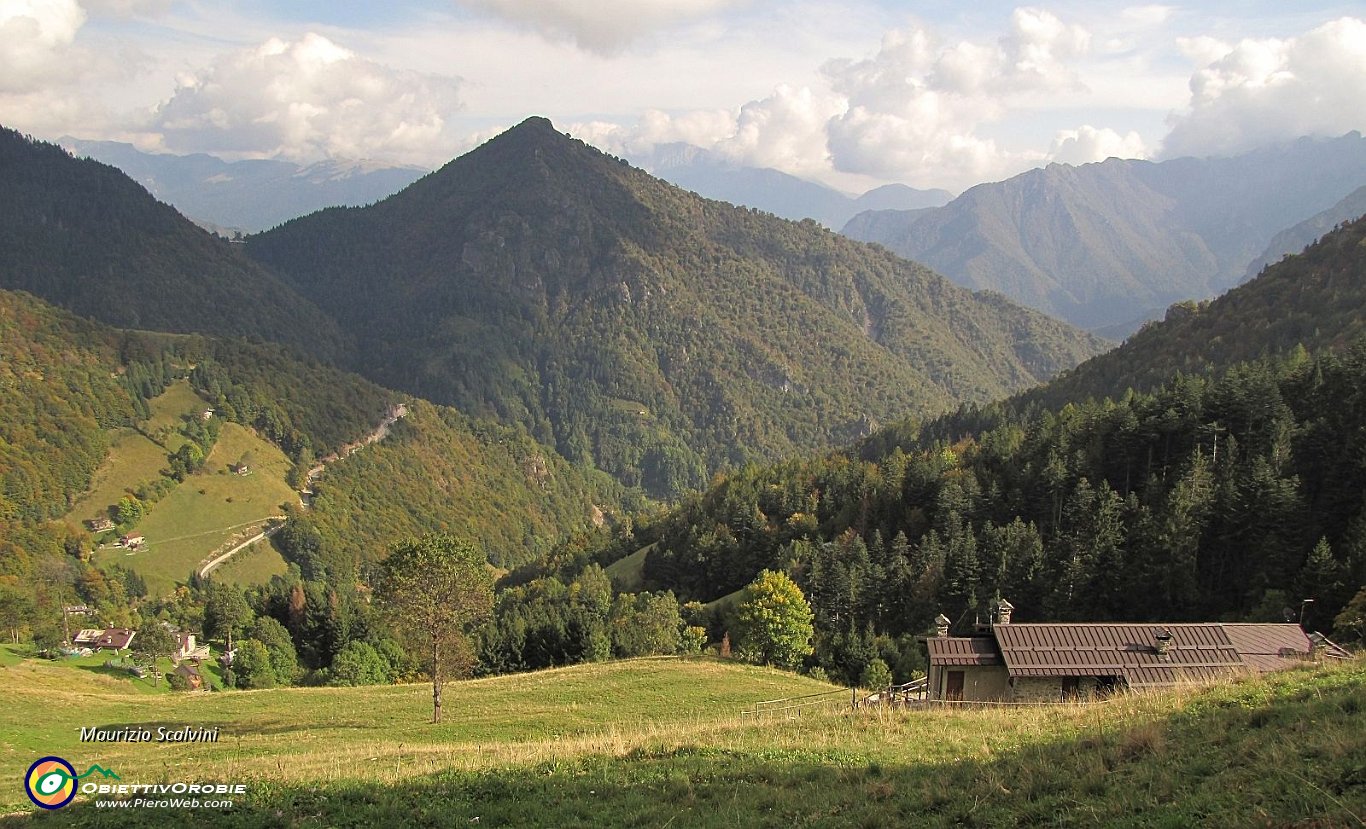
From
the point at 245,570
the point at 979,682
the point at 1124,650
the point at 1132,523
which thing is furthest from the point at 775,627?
the point at 245,570

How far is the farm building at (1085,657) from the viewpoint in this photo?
33.1 metres

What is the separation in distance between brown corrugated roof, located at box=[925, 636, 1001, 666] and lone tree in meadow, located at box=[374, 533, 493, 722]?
21546 mm

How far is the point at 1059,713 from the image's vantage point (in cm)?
2325

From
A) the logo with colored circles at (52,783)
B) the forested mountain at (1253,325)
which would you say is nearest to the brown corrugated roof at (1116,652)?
the logo with colored circles at (52,783)

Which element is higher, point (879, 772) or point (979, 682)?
point (879, 772)

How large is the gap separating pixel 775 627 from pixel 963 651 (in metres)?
33.0

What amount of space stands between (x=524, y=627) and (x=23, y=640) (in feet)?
248

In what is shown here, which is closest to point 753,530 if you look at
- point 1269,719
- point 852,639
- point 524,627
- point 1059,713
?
point 524,627

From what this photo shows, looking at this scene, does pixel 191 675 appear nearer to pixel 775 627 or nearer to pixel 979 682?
pixel 775 627

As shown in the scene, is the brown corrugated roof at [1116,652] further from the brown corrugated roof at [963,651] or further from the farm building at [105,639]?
the farm building at [105,639]

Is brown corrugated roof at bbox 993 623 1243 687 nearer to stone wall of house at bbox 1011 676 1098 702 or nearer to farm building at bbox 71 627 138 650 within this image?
stone wall of house at bbox 1011 676 1098 702

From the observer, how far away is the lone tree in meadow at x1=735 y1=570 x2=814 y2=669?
6731 centimetres

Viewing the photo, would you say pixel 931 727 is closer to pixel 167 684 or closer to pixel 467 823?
pixel 467 823

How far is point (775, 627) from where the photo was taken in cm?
6744
